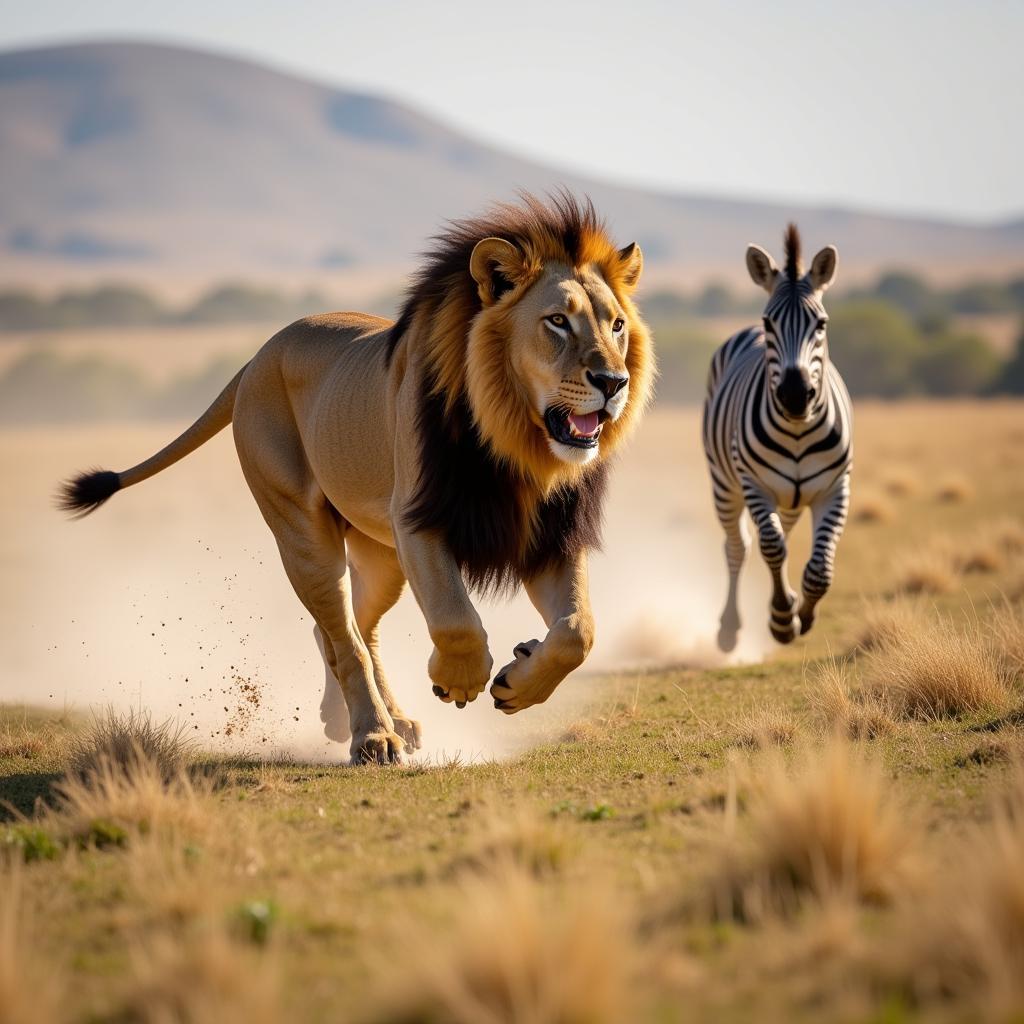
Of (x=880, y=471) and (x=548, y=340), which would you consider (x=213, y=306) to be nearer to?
(x=880, y=471)

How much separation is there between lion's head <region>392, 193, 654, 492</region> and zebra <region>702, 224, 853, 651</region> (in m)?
2.42

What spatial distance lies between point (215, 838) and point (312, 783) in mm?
1383

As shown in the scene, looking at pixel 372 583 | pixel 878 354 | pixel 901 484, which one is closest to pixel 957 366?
pixel 878 354

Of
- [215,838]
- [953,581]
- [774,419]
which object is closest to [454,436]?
[215,838]

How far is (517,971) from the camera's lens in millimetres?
3148

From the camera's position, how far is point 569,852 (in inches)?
173

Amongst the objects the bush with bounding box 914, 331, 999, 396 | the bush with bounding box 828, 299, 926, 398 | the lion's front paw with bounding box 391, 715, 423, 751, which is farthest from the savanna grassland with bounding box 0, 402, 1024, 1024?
the bush with bounding box 828, 299, 926, 398

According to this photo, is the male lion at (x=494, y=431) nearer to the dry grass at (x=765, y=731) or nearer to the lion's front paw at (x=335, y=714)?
the lion's front paw at (x=335, y=714)

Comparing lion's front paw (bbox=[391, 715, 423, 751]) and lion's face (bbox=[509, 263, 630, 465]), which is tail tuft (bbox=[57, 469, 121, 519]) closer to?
lion's front paw (bbox=[391, 715, 423, 751])

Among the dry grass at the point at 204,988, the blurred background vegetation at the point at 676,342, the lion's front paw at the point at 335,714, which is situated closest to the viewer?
the dry grass at the point at 204,988

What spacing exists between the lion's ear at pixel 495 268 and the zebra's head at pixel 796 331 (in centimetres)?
287

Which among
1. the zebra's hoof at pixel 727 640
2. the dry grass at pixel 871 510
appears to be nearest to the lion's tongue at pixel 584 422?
the zebra's hoof at pixel 727 640

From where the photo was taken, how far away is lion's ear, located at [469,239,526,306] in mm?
5891

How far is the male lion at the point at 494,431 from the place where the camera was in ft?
18.9
